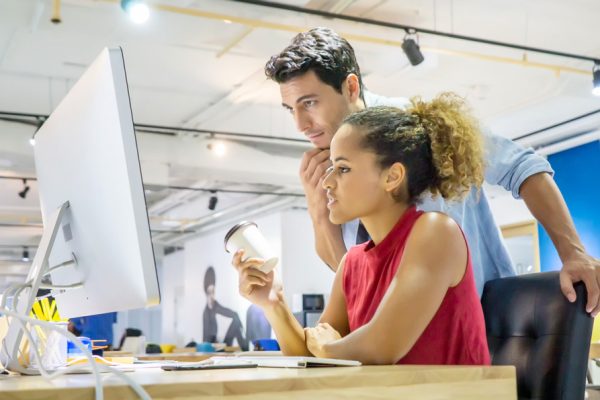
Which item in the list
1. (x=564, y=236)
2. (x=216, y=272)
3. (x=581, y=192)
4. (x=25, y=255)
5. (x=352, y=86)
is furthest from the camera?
(x=25, y=255)

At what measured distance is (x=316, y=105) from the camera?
86.5 inches

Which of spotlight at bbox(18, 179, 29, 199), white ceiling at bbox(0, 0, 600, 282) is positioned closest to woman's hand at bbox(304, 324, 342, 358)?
white ceiling at bbox(0, 0, 600, 282)

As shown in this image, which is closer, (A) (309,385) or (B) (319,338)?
(A) (309,385)

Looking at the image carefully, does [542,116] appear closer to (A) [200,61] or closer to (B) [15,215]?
(A) [200,61]

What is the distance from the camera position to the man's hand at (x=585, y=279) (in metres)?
1.61

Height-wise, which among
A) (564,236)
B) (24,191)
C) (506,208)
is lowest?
(564,236)

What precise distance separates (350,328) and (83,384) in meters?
1.00

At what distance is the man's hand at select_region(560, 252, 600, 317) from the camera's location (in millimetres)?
1605

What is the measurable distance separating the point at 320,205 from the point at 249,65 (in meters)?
5.34

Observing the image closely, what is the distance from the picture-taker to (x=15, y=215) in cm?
1434

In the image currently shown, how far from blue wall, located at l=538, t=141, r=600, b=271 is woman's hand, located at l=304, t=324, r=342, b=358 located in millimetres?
7729

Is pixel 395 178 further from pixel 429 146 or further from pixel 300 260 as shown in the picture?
pixel 300 260

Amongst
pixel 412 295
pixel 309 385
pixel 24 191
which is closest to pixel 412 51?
pixel 412 295

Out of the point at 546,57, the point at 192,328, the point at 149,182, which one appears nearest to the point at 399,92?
the point at 546,57
